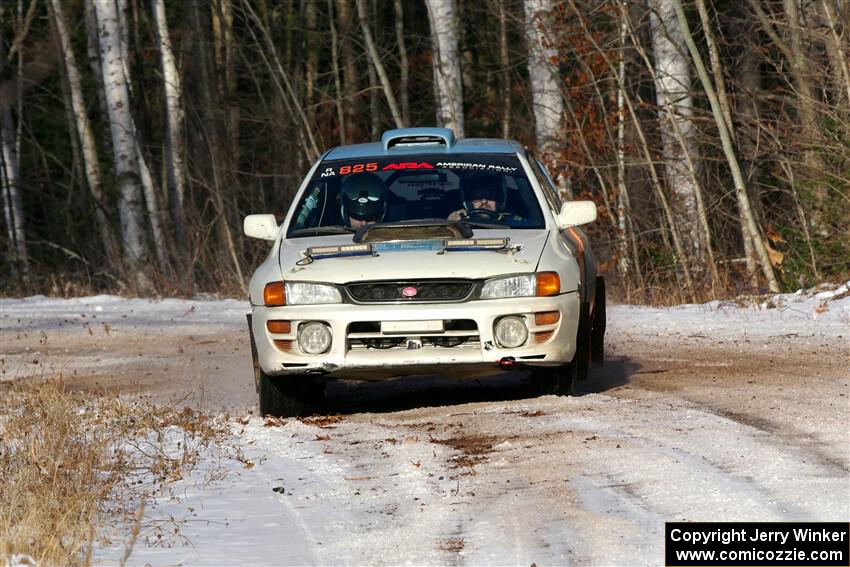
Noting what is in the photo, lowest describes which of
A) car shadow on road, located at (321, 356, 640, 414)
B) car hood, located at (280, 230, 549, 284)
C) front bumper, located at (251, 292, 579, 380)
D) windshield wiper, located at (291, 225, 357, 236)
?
car shadow on road, located at (321, 356, 640, 414)

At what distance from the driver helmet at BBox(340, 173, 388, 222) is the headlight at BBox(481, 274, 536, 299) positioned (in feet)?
4.29

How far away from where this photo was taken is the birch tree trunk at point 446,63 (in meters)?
20.7

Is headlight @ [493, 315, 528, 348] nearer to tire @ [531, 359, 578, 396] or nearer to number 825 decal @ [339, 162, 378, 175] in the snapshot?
tire @ [531, 359, 578, 396]

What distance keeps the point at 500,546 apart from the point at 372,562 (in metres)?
0.47

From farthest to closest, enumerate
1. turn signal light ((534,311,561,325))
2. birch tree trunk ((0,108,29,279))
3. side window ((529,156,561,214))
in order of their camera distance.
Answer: birch tree trunk ((0,108,29,279))
side window ((529,156,561,214))
turn signal light ((534,311,561,325))

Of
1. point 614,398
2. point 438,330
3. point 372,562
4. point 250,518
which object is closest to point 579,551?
point 372,562

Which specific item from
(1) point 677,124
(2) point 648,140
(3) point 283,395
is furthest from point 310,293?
(2) point 648,140

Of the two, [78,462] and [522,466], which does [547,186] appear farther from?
[78,462]

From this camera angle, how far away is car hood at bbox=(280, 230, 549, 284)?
8.44 m

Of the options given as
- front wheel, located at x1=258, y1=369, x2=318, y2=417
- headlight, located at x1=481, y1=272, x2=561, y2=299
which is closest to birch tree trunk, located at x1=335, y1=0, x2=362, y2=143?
front wheel, located at x1=258, y1=369, x2=318, y2=417

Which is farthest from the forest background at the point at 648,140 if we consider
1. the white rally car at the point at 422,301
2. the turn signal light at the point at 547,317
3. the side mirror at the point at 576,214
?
the side mirror at the point at 576,214

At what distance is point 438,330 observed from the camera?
8406 millimetres

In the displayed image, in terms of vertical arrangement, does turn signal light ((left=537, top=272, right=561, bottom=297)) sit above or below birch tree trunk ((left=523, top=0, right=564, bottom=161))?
below

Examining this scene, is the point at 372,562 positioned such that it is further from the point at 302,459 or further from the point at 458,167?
the point at 458,167
